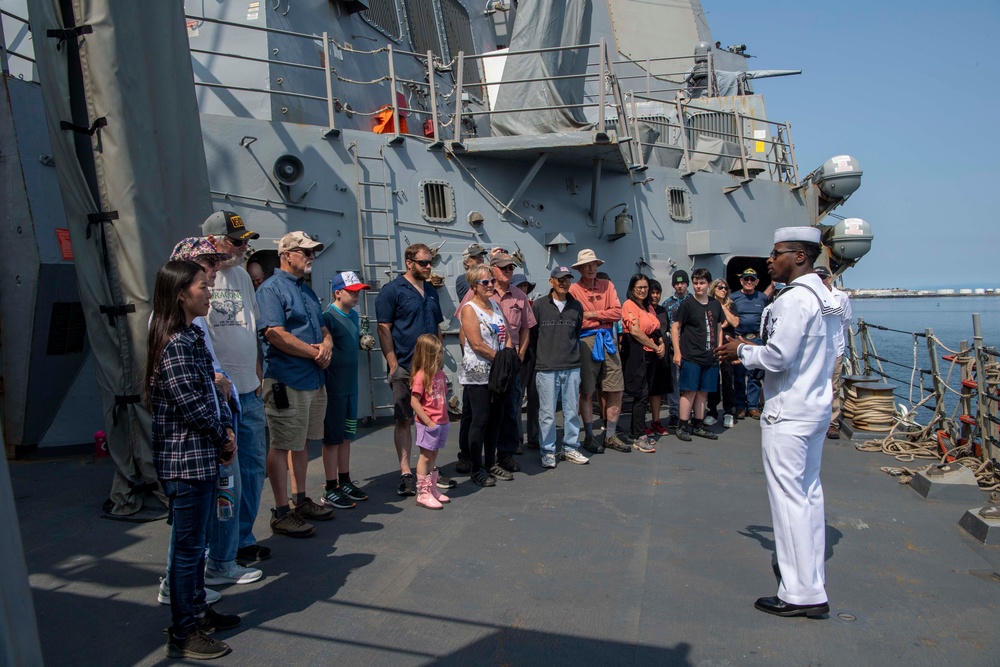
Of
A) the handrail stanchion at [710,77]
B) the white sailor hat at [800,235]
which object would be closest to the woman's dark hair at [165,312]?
the white sailor hat at [800,235]

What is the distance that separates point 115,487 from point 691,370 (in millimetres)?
5134

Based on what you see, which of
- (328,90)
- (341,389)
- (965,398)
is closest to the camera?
(341,389)

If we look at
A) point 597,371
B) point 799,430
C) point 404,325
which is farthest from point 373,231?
point 799,430

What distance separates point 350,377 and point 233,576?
1581mm

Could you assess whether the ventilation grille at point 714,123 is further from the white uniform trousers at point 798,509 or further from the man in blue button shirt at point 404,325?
the white uniform trousers at point 798,509

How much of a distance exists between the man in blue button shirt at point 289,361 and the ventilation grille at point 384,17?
6.12 metres

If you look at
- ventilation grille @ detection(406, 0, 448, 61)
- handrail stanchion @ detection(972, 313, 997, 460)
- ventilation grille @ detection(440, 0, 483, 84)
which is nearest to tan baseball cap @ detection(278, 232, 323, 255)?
handrail stanchion @ detection(972, 313, 997, 460)

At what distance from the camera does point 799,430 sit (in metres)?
3.24

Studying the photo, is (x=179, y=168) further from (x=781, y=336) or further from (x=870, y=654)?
(x=870, y=654)

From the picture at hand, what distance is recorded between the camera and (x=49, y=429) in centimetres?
589

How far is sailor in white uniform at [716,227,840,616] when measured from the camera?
3215 mm

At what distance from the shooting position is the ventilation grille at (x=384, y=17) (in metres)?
9.22

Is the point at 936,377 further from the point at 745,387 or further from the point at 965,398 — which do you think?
the point at 745,387

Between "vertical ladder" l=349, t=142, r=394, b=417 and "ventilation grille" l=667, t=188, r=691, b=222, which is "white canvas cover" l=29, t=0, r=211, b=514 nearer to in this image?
"vertical ladder" l=349, t=142, r=394, b=417
